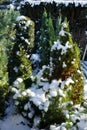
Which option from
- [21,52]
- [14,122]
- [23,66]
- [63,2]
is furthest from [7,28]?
[63,2]

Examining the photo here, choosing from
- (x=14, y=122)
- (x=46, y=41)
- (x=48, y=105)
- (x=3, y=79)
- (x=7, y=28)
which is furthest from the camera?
(x=46, y=41)

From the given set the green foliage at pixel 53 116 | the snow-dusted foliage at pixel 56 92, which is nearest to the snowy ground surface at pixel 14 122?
the snow-dusted foliage at pixel 56 92

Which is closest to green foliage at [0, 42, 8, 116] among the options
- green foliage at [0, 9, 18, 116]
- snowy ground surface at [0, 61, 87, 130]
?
green foliage at [0, 9, 18, 116]

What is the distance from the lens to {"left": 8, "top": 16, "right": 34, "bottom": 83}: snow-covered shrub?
1020 cm

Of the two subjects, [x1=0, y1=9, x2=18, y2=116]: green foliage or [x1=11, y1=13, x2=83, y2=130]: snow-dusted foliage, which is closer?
[x1=11, y1=13, x2=83, y2=130]: snow-dusted foliage

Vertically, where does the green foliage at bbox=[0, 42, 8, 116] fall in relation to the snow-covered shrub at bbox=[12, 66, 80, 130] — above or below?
above

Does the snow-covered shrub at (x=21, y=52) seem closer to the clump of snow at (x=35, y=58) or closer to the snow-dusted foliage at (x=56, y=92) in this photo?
the clump of snow at (x=35, y=58)

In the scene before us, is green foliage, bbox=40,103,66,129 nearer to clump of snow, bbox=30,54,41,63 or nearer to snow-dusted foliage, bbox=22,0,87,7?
clump of snow, bbox=30,54,41,63

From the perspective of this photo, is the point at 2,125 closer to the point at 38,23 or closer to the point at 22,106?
the point at 22,106

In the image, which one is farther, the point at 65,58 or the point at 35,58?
the point at 35,58

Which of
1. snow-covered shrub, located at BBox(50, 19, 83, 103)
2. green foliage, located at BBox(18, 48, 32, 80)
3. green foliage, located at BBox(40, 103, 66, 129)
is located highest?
green foliage, located at BBox(18, 48, 32, 80)

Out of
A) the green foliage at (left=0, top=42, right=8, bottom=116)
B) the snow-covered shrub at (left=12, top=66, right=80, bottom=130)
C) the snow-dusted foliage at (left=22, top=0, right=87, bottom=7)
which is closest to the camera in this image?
the snow-covered shrub at (left=12, top=66, right=80, bottom=130)

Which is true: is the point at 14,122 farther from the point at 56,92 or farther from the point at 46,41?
the point at 46,41

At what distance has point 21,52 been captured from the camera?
10.1 m
